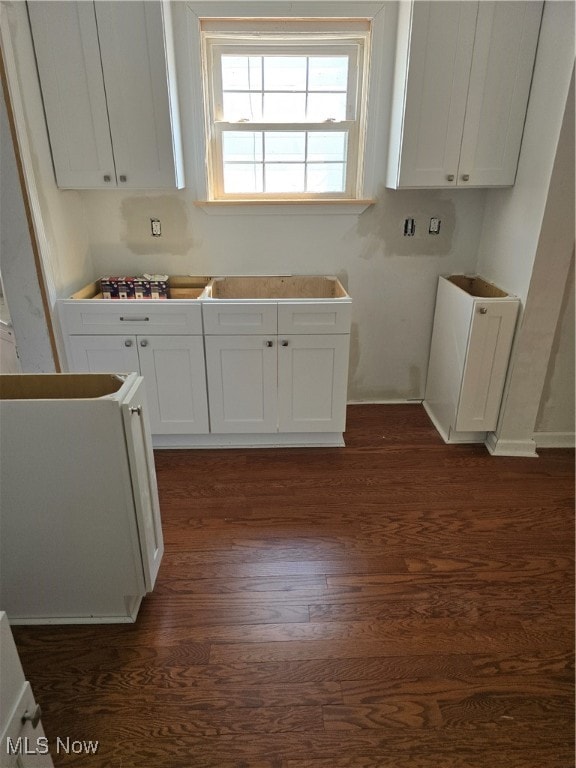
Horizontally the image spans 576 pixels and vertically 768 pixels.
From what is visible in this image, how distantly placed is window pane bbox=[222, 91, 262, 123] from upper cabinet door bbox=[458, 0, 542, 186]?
1.14 m

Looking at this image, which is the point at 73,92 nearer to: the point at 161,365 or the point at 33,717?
the point at 161,365

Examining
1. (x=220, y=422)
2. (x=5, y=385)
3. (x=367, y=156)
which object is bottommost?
(x=220, y=422)

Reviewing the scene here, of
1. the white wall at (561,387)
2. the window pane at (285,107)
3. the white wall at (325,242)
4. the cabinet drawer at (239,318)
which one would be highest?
the window pane at (285,107)

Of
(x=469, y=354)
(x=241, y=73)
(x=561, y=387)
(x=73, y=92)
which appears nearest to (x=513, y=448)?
(x=561, y=387)

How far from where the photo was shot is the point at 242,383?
→ 8.76 feet

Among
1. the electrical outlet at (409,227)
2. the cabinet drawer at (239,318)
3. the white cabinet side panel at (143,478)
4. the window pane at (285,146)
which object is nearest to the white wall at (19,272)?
the cabinet drawer at (239,318)

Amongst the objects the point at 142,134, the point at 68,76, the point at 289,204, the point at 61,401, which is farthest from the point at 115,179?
the point at 61,401

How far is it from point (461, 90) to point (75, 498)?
2533mm

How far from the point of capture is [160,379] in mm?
2658

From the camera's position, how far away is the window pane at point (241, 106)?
2717 mm

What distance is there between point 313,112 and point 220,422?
1857 millimetres

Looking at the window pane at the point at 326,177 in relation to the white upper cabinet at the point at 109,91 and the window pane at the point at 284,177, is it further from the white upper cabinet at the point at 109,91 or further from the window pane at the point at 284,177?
the white upper cabinet at the point at 109,91

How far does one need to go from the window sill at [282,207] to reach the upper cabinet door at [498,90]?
0.61 metres

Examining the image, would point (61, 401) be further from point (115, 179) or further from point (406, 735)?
point (115, 179)
